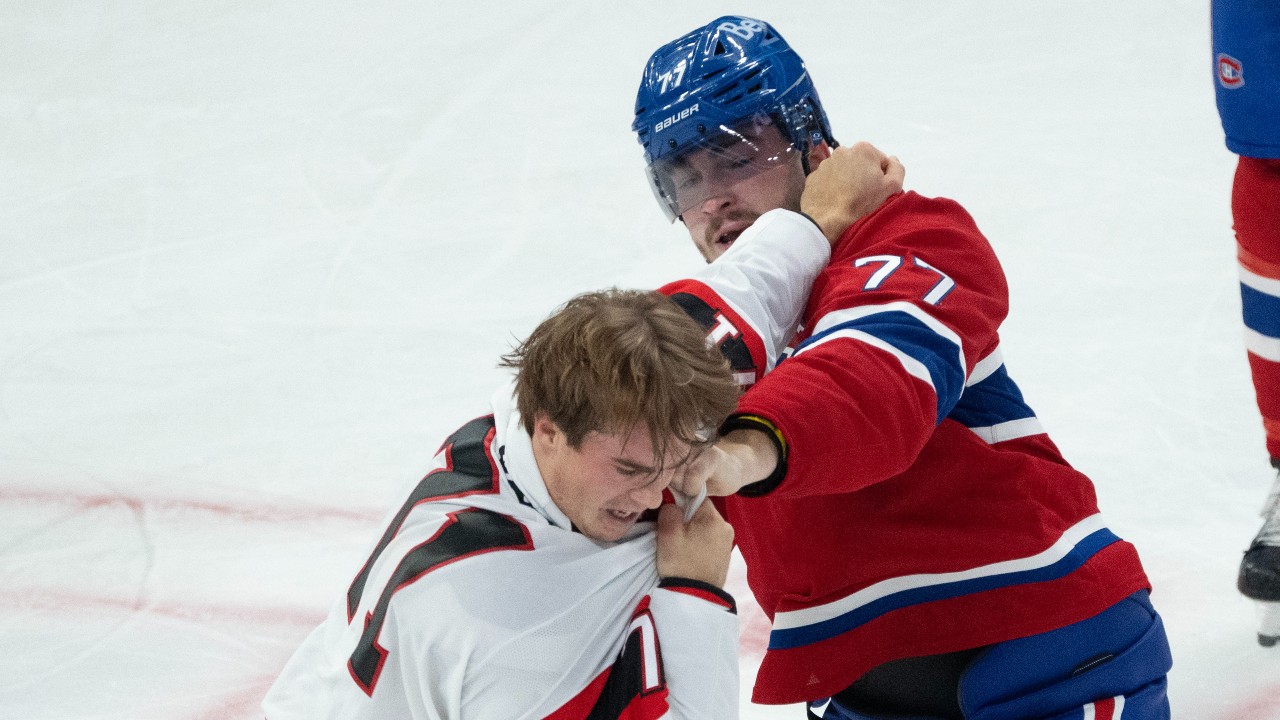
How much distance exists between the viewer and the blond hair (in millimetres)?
1321

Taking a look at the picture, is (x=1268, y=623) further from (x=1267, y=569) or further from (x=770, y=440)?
(x=770, y=440)

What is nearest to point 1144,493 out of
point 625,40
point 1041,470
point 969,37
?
point 1041,470

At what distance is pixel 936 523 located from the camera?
1752 millimetres

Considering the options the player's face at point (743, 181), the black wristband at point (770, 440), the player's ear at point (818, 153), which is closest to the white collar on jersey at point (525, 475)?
the black wristband at point (770, 440)

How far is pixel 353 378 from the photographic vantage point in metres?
3.81

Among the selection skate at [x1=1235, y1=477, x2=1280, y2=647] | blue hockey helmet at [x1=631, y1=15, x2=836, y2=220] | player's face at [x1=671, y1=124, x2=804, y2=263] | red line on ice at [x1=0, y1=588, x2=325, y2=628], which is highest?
blue hockey helmet at [x1=631, y1=15, x2=836, y2=220]

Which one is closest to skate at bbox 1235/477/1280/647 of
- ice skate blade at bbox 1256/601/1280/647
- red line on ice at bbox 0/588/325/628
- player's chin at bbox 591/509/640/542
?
ice skate blade at bbox 1256/601/1280/647

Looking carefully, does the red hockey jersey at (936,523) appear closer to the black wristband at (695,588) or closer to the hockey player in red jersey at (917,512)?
the hockey player in red jersey at (917,512)

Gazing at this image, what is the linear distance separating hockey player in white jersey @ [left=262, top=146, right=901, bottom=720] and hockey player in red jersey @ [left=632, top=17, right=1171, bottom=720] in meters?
0.17

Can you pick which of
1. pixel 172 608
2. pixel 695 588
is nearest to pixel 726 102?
pixel 695 588

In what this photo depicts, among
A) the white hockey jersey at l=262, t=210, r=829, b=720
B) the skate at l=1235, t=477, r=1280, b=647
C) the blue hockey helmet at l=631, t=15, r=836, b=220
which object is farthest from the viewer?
the skate at l=1235, t=477, r=1280, b=647

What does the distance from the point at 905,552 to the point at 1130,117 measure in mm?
3458

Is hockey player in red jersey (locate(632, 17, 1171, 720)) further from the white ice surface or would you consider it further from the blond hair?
the white ice surface

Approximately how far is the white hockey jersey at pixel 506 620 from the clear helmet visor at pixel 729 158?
0.42 metres
